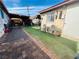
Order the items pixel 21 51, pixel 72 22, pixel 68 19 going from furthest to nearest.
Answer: pixel 68 19 < pixel 72 22 < pixel 21 51

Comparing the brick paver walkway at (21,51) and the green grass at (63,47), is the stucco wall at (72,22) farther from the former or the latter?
the brick paver walkway at (21,51)

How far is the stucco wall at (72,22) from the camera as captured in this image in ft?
22.1

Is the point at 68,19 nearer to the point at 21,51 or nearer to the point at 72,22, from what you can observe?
the point at 72,22

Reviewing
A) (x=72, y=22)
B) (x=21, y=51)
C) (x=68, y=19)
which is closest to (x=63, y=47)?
(x=21, y=51)

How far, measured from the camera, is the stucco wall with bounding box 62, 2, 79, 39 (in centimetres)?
675

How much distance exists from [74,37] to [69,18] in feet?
4.51

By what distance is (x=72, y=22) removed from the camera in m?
7.22

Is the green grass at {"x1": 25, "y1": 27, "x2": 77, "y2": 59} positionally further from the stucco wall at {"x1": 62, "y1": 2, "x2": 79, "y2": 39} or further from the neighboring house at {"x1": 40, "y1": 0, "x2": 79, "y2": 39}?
the neighboring house at {"x1": 40, "y1": 0, "x2": 79, "y2": 39}

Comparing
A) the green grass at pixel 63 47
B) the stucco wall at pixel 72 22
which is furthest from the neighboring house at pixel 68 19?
the green grass at pixel 63 47

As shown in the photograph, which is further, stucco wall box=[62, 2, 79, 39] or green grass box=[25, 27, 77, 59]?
stucco wall box=[62, 2, 79, 39]

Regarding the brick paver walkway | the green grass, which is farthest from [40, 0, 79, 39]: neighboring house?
the brick paver walkway

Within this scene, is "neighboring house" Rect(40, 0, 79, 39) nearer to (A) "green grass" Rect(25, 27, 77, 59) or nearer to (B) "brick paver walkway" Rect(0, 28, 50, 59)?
(A) "green grass" Rect(25, 27, 77, 59)

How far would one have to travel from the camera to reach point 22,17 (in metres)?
26.4

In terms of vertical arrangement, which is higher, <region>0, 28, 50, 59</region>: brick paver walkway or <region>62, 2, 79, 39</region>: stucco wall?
<region>62, 2, 79, 39</region>: stucco wall
